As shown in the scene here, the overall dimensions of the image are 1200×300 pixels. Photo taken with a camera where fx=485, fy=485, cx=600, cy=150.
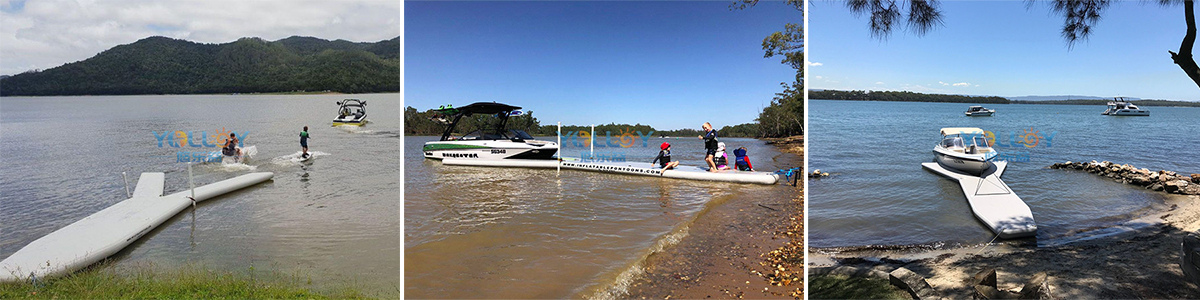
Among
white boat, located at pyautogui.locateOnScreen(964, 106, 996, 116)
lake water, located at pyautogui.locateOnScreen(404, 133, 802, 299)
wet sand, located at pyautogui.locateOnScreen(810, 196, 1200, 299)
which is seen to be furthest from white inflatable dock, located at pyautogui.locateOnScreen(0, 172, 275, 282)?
white boat, located at pyautogui.locateOnScreen(964, 106, 996, 116)

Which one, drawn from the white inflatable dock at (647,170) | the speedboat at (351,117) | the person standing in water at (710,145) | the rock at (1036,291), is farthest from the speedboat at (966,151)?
the speedboat at (351,117)

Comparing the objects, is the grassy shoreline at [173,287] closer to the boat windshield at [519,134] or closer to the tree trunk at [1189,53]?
the tree trunk at [1189,53]

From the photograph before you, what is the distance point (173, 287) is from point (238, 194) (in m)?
6.02

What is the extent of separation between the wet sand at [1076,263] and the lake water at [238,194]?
467 centimetres

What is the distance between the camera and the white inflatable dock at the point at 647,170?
8.41 m

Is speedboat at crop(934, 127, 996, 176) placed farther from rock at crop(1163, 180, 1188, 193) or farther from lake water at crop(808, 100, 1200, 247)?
rock at crop(1163, 180, 1188, 193)

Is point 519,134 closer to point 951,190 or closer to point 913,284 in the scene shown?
point 951,190

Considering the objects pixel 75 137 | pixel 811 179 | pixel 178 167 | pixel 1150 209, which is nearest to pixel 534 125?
pixel 811 179

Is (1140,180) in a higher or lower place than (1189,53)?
lower

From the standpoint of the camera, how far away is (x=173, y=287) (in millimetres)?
3912

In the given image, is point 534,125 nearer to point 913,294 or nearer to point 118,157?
point 913,294

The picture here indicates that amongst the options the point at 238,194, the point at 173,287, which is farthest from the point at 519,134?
the point at 173,287

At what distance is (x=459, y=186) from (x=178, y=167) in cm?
931

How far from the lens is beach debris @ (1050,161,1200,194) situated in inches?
307
